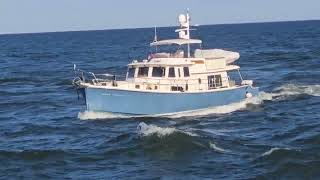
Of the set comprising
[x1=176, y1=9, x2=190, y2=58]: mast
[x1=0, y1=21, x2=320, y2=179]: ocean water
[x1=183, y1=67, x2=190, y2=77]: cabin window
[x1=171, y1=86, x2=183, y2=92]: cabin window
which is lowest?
[x1=0, y1=21, x2=320, y2=179]: ocean water

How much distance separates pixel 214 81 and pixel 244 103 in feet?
10.9

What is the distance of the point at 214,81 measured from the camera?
42125 millimetres

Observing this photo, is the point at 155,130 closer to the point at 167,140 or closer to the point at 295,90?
the point at 167,140

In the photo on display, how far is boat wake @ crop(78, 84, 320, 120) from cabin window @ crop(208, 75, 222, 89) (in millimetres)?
1402

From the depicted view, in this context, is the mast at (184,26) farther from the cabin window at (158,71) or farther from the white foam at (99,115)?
Answer: the white foam at (99,115)

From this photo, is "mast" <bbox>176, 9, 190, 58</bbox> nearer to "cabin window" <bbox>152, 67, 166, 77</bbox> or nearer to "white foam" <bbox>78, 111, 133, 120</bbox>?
"cabin window" <bbox>152, 67, 166, 77</bbox>

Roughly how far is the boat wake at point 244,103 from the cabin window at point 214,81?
140 centimetres

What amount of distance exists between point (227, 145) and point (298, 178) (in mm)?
6466

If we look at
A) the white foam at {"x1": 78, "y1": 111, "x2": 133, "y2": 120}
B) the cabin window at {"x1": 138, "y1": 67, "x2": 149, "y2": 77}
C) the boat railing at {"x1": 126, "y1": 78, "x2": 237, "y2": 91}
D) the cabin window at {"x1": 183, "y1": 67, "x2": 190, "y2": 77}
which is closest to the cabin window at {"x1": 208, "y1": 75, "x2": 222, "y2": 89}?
the boat railing at {"x1": 126, "y1": 78, "x2": 237, "y2": 91}

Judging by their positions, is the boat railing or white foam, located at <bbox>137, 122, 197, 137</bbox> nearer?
white foam, located at <bbox>137, 122, 197, 137</bbox>

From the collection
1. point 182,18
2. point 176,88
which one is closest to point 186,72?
point 176,88

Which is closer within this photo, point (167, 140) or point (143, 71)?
point (167, 140)

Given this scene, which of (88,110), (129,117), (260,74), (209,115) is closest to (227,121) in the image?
(209,115)

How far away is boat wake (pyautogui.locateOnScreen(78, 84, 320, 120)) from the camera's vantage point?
40219mm
